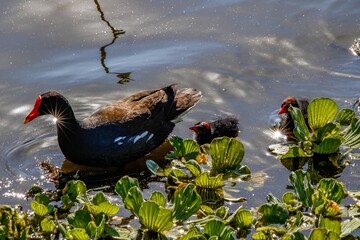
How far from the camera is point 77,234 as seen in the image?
20.3 ft

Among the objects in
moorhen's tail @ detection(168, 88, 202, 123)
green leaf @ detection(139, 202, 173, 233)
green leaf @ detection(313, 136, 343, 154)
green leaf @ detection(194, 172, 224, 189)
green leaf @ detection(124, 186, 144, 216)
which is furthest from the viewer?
moorhen's tail @ detection(168, 88, 202, 123)

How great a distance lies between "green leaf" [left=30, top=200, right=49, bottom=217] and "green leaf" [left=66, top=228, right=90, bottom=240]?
1.38 feet

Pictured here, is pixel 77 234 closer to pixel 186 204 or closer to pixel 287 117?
pixel 186 204

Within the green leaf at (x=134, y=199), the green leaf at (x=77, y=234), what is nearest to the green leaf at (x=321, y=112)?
the green leaf at (x=134, y=199)

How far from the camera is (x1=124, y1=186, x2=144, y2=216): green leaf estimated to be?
21.3 feet

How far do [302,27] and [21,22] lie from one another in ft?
9.94

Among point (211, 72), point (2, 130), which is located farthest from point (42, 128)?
point (211, 72)

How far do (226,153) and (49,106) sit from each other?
1.58m

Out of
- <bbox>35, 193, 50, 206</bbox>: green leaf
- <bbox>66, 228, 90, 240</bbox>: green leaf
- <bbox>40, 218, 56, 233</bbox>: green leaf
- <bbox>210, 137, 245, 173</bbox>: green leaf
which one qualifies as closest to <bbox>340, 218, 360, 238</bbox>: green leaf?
<bbox>210, 137, 245, 173</bbox>: green leaf

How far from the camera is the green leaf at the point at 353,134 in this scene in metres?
7.60

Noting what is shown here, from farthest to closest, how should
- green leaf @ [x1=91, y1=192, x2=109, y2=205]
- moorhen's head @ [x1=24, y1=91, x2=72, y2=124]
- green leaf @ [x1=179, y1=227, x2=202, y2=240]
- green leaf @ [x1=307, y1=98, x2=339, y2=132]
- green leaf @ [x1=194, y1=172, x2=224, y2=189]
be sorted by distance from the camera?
moorhen's head @ [x1=24, y1=91, x2=72, y2=124], green leaf @ [x1=307, y1=98, x2=339, y2=132], green leaf @ [x1=194, y1=172, x2=224, y2=189], green leaf @ [x1=91, y1=192, x2=109, y2=205], green leaf @ [x1=179, y1=227, x2=202, y2=240]

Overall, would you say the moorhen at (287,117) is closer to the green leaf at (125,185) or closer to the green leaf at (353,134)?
the green leaf at (353,134)

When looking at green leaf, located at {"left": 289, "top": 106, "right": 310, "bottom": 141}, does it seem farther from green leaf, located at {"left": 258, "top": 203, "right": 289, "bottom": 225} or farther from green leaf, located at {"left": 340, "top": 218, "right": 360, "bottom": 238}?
green leaf, located at {"left": 340, "top": 218, "right": 360, "bottom": 238}

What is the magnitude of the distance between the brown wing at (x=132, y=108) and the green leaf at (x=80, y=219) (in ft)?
5.01
